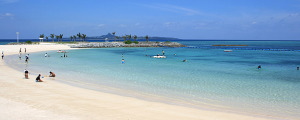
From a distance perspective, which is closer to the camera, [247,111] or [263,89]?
[247,111]

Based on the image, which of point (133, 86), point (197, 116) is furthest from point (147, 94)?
point (197, 116)

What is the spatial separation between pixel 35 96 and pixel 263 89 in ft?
52.7

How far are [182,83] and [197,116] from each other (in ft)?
33.3

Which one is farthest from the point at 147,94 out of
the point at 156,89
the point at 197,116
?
the point at 197,116

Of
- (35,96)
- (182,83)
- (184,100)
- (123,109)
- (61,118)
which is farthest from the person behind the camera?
(182,83)

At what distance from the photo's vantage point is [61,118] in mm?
10367

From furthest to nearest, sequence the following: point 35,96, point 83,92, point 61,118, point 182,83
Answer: point 182,83 < point 83,92 < point 35,96 < point 61,118

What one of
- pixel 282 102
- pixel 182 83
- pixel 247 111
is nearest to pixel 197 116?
pixel 247 111

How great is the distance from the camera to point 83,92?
1644 cm

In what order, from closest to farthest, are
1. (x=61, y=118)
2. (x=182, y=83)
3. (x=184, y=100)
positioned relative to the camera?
(x=61, y=118) → (x=184, y=100) → (x=182, y=83)

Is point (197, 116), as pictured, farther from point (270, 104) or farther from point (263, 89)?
point (263, 89)

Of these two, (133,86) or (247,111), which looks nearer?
(247,111)

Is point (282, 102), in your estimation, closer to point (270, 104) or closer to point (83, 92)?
point (270, 104)

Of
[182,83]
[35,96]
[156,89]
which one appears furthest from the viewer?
[182,83]
